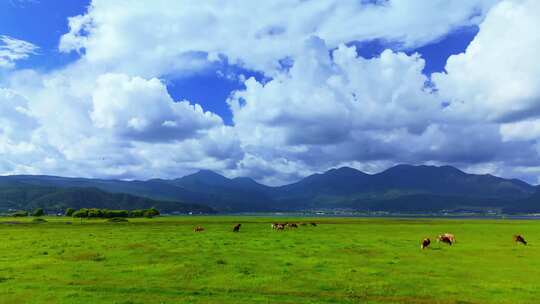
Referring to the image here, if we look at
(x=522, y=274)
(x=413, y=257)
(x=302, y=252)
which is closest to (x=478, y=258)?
(x=413, y=257)

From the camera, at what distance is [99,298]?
24281mm

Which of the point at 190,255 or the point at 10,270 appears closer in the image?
the point at 10,270

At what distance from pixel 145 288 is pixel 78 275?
806 cm

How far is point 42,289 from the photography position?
87.6 feet

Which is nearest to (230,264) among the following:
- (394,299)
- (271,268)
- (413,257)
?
(271,268)

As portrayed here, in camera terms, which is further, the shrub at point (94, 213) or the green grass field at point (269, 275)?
the shrub at point (94, 213)

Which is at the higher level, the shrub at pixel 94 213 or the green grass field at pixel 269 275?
the shrub at pixel 94 213

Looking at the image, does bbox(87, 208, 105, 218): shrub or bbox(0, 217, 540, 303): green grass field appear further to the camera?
bbox(87, 208, 105, 218): shrub

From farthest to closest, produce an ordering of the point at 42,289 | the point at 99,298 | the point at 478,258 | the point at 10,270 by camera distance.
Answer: the point at 478,258 → the point at 10,270 → the point at 42,289 → the point at 99,298

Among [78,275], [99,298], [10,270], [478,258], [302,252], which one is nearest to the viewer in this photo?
[99,298]

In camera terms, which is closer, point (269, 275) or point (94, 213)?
point (269, 275)

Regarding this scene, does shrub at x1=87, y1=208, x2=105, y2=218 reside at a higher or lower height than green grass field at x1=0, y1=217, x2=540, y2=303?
higher

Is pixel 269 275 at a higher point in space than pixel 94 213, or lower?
lower

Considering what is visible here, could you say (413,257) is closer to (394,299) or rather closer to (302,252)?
(302,252)
